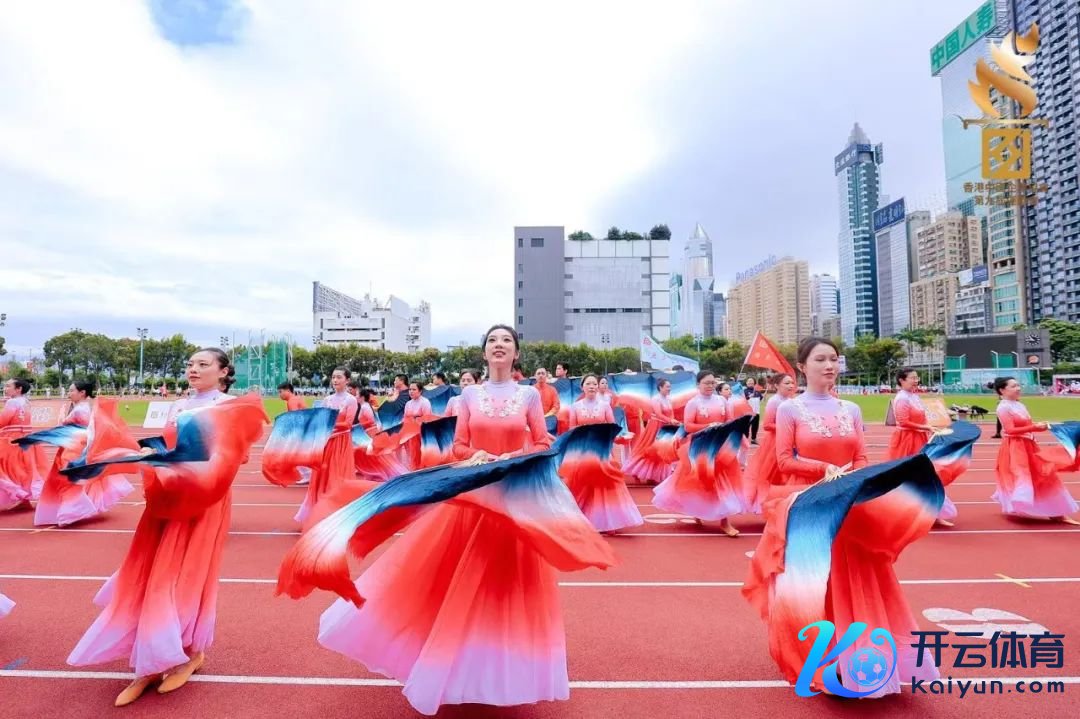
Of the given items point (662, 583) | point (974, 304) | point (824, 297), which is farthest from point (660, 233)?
point (824, 297)

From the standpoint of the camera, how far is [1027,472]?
23.3 feet

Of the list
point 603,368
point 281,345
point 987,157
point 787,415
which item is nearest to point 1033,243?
point 987,157

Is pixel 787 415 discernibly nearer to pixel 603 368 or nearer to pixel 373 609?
pixel 373 609

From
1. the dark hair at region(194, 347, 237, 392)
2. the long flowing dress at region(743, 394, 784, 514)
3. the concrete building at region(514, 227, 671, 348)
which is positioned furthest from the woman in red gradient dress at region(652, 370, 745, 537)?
the concrete building at region(514, 227, 671, 348)

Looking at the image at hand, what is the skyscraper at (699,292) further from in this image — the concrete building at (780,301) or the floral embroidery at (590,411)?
the floral embroidery at (590,411)

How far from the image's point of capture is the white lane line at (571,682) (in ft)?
10.2

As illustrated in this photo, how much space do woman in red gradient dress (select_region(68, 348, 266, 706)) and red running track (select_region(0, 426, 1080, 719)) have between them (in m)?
0.21

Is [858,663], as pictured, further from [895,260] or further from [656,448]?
[895,260]

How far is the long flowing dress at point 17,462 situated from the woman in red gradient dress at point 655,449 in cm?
897

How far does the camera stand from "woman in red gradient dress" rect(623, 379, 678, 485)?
955 cm

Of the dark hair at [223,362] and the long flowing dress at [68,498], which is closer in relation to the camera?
the dark hair at [223,362]

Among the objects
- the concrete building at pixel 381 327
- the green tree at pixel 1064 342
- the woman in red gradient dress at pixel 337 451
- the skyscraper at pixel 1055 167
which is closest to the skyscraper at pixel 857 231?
the skyscraper at pixel 1055 167

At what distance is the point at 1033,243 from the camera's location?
77.6m

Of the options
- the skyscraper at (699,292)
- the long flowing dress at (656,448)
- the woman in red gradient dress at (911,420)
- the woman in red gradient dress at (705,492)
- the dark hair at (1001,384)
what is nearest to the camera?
the woman in red gradient dress at (705,492)
